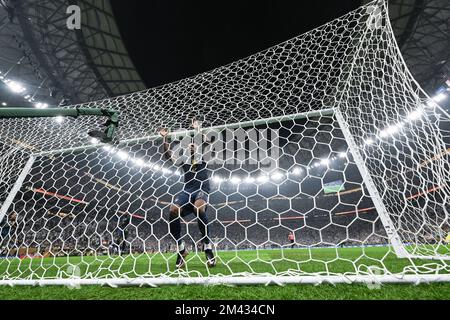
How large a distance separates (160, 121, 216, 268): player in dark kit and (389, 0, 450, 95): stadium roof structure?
38.9ft

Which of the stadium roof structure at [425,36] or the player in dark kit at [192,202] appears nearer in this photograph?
the player in dark kit at [192,202]

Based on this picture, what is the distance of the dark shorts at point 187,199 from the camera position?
2.70 m

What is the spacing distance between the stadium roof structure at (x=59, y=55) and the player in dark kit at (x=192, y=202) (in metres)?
10.1

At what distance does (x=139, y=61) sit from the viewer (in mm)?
11164

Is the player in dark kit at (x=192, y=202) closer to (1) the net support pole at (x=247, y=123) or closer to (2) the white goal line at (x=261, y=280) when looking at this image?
(1) the net support pole at (x=247, y=123)

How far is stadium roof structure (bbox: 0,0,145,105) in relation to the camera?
33.0ft

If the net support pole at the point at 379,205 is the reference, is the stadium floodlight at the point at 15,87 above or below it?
above

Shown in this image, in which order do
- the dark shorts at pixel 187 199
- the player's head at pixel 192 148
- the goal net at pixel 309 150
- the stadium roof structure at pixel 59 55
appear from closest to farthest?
the goal net at pixel 309 150
the dark shorts at pixel 187 199
the player's head at pixel 192 148
the stadium roof structure at pixel 59 55

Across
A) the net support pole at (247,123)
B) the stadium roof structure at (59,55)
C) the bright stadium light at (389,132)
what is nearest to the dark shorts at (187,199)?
the net support pole at (247,123)

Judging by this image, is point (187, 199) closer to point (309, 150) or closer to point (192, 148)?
point (192, 148)

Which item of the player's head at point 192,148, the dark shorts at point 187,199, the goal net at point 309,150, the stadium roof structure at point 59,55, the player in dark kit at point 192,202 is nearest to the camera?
the goal net at point 309,150

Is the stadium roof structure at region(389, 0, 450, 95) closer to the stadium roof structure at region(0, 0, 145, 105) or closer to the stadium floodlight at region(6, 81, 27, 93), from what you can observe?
the stadium roof structure at region(0, 0, 145, 105)
